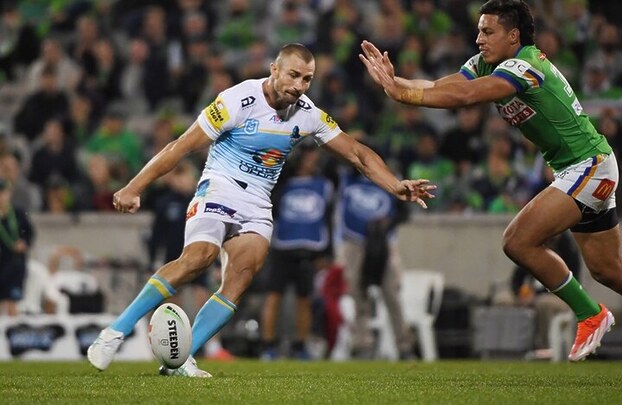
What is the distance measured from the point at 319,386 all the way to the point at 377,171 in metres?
1.69

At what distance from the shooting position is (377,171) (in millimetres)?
9320

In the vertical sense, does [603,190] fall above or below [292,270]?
above

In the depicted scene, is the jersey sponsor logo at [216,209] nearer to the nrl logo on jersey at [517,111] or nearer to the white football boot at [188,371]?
the white football boot at [188,371]

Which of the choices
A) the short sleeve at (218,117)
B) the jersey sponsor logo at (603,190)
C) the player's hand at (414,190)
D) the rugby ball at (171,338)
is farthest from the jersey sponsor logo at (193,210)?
the jersey sponsor logo at (603,190)

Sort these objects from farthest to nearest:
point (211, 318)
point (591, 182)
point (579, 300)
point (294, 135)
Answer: point (294, 135) < point (579, 300) < point (211, 318) < point (591, 182)

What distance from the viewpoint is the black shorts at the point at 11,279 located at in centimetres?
1533

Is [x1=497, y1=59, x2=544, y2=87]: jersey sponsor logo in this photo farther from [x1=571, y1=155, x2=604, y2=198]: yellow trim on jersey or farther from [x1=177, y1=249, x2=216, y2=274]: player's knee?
[x1=177, y1=249, x2=216, y2=274]: player's knee

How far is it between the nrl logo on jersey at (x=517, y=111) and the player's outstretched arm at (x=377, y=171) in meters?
0.76

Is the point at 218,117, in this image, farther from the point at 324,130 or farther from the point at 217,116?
the point at 324,130

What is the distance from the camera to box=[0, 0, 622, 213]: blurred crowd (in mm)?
16938

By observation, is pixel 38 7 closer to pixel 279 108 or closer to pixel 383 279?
pixel 383 279

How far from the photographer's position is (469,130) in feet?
57.0

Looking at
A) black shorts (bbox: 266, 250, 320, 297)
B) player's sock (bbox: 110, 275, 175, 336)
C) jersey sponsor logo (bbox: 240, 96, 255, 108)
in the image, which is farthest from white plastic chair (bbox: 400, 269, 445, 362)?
player's sock (bbox: 110, 275, 175, 336)

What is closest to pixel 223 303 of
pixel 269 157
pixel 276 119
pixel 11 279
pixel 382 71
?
pixel 269 157
